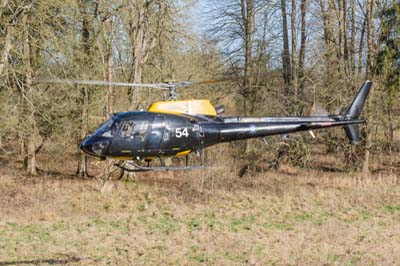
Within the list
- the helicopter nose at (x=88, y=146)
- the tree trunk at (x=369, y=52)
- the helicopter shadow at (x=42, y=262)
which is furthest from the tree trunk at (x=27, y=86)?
the tree trunk at (x=369, y=52)

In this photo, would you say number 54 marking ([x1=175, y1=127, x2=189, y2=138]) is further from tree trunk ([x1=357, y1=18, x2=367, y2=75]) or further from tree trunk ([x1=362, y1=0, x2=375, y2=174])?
tree trunk ([x1=357, y1=18, x2=367, y2=75])

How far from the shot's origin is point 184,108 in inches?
382

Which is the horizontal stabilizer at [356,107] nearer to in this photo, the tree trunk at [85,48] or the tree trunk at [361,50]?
the tree trunk at [85,48]

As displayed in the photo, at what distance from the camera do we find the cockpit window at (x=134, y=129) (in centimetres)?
909

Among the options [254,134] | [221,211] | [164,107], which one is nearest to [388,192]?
[221,211]

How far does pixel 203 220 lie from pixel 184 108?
7936mm

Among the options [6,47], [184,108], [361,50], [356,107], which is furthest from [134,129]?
[361,50]

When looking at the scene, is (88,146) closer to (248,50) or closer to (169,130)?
(169,130)

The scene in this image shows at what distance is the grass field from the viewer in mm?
12961

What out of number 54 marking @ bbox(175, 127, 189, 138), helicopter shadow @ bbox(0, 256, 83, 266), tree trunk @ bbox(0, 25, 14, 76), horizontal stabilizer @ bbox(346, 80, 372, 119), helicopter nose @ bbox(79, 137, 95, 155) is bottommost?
helicopter shadow @ bbox(0, 256, 83, 266)

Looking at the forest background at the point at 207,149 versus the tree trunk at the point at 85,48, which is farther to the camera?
the tree trunk at the point at 85,48

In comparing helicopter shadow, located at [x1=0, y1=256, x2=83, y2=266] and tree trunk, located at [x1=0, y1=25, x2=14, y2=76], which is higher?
tree trunk, located at [x1=0, y1=25, x2=14, y2=76]

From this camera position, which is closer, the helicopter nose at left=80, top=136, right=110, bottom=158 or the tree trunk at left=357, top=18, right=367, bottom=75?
the helicopter nose at left=80, top=136, right=110, bottom=158

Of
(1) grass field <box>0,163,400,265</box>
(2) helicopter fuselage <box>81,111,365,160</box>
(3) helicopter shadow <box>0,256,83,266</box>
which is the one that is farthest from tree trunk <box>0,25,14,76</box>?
(2) helicopter fuselage <box>81,111,365,160</box>
